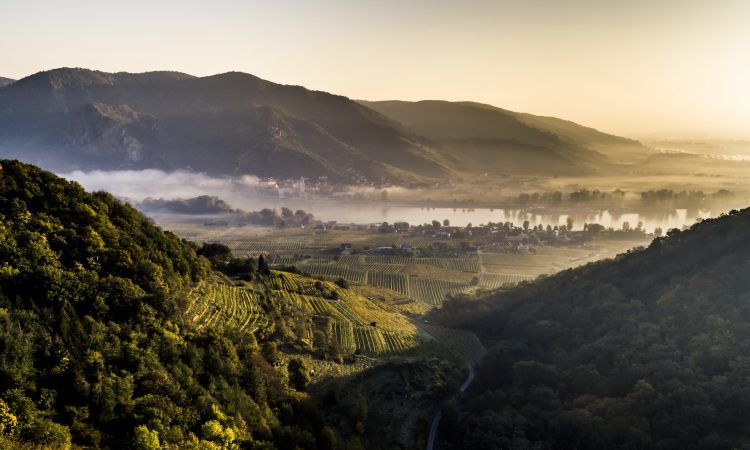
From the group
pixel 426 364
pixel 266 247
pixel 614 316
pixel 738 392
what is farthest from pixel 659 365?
pixel 266 247

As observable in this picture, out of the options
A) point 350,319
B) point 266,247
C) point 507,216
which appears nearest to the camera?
point 350,319

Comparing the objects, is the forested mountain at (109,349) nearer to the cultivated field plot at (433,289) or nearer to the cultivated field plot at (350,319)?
the cultivated field plot at (350,319)

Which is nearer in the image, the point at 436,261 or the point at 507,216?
the point at 436,261

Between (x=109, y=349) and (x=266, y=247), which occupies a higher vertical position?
(x=109, y=349)

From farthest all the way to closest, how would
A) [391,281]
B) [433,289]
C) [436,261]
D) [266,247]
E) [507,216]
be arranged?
[507,216] → [266,247] → [436,261] → [391,281] → [433,289]

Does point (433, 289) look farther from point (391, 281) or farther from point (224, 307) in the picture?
point (224, 307)

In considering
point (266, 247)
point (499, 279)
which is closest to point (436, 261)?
point (499, 279)
